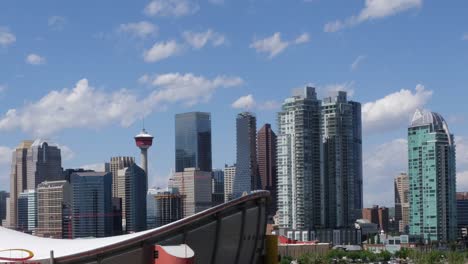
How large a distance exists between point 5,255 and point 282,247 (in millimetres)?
158386

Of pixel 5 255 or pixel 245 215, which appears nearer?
pixel 5 255

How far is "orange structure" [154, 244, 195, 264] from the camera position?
4169 cm

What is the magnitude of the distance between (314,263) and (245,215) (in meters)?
133

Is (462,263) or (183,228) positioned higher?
(183,228)

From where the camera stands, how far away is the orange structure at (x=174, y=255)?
137 feet

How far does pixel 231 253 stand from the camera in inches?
1875

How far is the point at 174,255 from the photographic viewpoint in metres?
41.7

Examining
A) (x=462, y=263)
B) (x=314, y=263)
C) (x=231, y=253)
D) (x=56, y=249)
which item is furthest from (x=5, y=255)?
(x=314, y=263)

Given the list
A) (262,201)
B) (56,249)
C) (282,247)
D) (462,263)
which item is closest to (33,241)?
(56,249)

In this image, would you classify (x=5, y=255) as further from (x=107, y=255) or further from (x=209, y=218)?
(x=209, y=218)

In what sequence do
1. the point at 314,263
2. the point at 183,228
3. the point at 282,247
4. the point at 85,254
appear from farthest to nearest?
the point at 282,247 → the point at 314,263 → the point at 183,228 → the point at 85,254

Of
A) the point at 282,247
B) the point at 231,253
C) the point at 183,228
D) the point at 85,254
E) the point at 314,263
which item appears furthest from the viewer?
the point at 282,247

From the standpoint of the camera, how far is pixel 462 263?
500ft

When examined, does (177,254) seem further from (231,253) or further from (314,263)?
(314,263)
